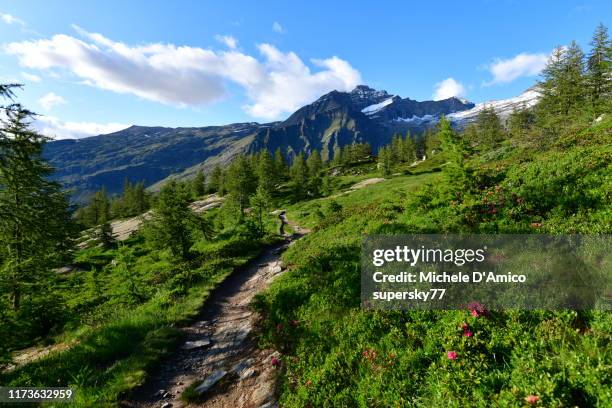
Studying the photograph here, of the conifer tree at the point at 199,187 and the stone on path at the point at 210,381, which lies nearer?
the stone on path at the point at 210,381

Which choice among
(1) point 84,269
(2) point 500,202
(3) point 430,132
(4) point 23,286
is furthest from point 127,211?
(3) point 430,132

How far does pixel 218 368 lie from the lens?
9258mm

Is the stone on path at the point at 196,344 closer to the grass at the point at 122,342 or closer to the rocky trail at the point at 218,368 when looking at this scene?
the rocky trail at the point at 218,368

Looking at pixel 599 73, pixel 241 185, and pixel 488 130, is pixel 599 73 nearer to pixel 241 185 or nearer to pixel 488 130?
pixel 488 130

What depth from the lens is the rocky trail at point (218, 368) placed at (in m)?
7.86

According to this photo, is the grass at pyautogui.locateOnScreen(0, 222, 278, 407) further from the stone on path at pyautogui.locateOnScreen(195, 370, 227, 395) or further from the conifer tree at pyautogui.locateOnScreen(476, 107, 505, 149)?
the conifer tree at pyautogui.locateOnScreen(476, 107, 505, 149)

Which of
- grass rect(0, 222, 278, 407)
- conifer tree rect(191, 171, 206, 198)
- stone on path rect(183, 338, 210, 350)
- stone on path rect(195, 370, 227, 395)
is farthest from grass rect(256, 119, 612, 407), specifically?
conifer tree rect(191, 171, 206, 198)

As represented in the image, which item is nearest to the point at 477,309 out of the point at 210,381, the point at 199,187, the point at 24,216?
the point at 210,381

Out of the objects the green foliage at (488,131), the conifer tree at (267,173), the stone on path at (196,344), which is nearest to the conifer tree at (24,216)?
the stone on path at (196,344)

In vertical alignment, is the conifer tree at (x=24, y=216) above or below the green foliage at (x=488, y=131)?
below

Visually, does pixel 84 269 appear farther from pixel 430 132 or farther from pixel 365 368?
pixel 430 132

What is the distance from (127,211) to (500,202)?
9666 centimetres

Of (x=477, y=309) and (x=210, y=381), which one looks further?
(x=210, y=381)

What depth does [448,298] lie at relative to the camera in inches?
336
